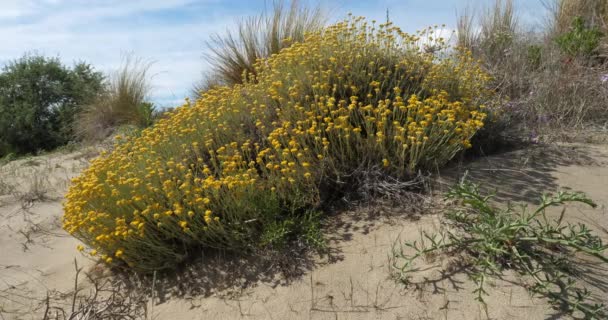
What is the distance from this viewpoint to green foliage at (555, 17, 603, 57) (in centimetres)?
615

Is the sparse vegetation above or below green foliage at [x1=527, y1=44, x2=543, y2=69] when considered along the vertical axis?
below

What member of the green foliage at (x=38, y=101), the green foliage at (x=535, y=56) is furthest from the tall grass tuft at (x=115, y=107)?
the green foliage at (x=535, y=56)

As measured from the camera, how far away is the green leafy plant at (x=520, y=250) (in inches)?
86.4

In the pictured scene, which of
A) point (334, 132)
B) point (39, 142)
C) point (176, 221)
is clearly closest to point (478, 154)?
point (334, 132)

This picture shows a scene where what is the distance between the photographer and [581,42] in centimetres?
618

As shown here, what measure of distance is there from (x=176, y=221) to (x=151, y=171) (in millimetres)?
416

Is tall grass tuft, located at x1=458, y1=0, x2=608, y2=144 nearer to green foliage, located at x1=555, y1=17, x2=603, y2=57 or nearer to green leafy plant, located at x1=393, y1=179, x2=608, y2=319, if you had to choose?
green foliage, located at x1=555, y1=17, x2=603, y2=57

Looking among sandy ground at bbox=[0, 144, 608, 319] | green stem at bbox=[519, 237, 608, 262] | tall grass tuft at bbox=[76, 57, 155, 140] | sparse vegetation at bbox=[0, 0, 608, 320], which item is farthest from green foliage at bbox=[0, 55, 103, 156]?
green stem at bbox=[519, 237, 608, 262]

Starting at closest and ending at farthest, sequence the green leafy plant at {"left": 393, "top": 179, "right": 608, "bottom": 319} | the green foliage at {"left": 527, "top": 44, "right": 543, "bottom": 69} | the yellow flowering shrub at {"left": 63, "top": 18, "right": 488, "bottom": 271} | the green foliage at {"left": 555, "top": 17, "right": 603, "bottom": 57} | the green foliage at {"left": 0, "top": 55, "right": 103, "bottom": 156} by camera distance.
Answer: the green leafy plant at {"left": 393, "top": 179, "right": 608, "bottom": 319}
the yellow flowering shrub at {"left": 63, "top": 18, "right": 488, "bottom": 271}
the green foliage at {"left": 555, "top": 17, "right": 603, "bottom": 57}
the green foliage at {"left": 527, "top": 44, "right": 543, "bottom": 69}
the green foliage at {"left": 0, "top": 55, "right": 103, "bottom": 156}

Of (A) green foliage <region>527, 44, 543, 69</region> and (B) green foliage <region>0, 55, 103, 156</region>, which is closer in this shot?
(A) green foliage <region>527, 44, 543, 69</region>

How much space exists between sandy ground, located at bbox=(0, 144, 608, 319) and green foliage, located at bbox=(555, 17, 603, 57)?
2721mm

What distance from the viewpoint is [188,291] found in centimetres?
287

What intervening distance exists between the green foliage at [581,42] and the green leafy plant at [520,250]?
456 centimetres

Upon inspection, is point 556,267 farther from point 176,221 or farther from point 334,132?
point 176,221
